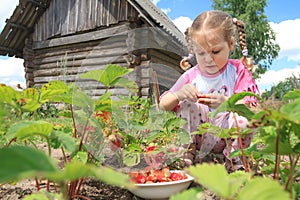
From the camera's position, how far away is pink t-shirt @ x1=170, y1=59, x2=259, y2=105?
184cm

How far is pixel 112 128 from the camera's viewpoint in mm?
1462

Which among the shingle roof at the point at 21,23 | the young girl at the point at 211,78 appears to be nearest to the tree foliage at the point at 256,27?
the shingle roof at the point at 21,23

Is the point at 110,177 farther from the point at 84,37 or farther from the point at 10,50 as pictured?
the point at 10,50

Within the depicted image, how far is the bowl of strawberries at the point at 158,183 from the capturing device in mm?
1279

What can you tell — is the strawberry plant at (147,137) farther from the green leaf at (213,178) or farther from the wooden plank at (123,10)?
the wooden plank at (123,10)

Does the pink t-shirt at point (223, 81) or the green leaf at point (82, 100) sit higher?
the pink t-shirt at point (223, 81)

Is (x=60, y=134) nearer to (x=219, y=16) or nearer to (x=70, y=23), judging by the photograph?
(x=219, y=16)

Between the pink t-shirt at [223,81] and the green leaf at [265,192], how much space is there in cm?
137

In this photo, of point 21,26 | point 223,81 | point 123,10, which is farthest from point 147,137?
point 21,26

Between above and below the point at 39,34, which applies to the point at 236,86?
below

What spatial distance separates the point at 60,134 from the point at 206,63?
4.22 feet

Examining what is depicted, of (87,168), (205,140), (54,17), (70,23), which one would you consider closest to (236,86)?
(205,140)

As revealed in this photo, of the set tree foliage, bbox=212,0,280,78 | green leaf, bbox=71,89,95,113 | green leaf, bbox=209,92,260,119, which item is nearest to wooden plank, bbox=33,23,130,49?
green leaf, bbox=71,89,95,113

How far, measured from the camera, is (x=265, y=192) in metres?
0.41
